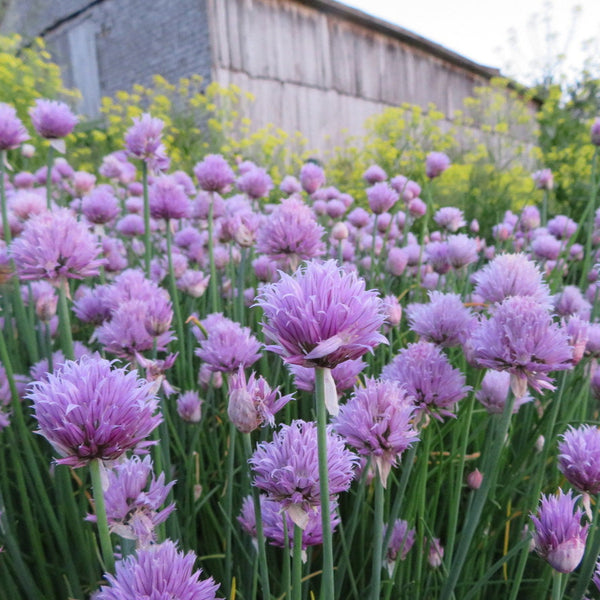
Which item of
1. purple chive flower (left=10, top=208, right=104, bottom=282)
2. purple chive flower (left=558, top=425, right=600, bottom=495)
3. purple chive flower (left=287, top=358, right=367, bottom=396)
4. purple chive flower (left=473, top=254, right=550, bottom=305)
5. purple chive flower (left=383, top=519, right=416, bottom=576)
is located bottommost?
purple chive flower (left=383, top=519, right=416, bottom=576)

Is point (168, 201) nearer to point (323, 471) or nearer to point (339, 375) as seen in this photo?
point (339, 375)

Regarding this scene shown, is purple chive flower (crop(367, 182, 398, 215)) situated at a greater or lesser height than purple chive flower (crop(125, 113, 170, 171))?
lesser

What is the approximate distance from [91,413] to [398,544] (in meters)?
0.59

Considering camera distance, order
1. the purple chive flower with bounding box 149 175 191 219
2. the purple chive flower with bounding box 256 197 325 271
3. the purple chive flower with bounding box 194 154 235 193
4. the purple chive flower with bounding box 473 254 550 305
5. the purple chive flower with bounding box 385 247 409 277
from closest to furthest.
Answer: the purple chive flower with bounding box 473 254 550 305
the purple chive flower with bounding box 256 197 325 271
the purple chive flower with bounding box 149 175 191 219
the purple chive flower with bounding box 194 154 235 193
the purple chive flower with bounding box 385 247 409 277

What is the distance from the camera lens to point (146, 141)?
1396 millimetres

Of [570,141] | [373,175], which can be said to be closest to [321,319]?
[373,175]

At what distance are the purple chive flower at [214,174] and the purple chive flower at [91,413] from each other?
1.12 metres

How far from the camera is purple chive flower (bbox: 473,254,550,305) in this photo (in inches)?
32.9

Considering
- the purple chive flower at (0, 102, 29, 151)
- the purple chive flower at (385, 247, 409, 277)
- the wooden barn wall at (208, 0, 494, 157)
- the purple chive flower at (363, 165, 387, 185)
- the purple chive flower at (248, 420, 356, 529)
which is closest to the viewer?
the purple chive flower at (248, 420, 356, 529)

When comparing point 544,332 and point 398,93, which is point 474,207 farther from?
point 398,93

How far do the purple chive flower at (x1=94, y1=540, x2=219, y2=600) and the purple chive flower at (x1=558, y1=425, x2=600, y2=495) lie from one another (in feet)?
1.53

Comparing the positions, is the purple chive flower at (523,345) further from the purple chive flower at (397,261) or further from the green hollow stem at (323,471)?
the purple chive flower at (397,261)

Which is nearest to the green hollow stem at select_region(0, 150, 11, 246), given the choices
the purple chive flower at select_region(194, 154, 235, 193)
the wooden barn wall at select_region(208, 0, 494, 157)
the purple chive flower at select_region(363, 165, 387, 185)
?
the purple chive flower at select_region(194, 154, 235, 193)

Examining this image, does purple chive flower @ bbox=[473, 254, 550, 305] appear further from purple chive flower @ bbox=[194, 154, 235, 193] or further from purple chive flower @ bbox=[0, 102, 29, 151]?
purple chive flower @ bbox=[0, 102, 29, 151]
